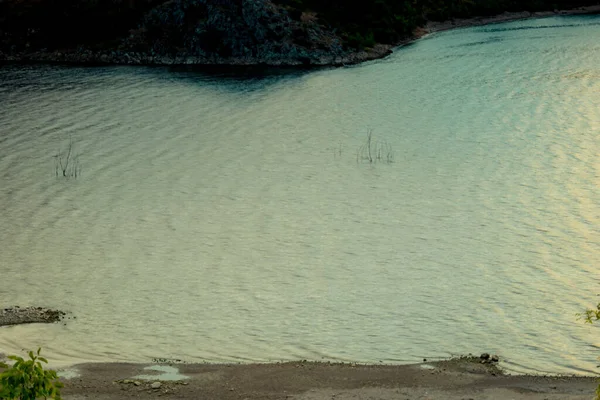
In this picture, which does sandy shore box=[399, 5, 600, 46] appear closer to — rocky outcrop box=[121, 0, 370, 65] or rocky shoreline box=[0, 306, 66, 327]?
rocky outcrop box=[121, 0, 370, 65]

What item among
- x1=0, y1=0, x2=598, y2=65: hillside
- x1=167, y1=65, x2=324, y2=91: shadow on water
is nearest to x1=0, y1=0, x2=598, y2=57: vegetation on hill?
x1=0, y1=0, x2=598, y2=65: hillside

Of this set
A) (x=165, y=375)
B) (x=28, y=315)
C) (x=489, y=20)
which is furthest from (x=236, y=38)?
(x=165, y=375)

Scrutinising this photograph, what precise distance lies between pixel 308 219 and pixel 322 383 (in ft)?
69.9

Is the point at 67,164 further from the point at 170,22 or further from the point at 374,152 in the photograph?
the point at 170,22

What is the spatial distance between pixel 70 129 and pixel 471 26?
278 ft

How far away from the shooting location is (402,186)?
52594 millimetres

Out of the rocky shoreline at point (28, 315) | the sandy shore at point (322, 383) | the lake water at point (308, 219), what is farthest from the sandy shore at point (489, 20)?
the sandy shore at point (322, 383)

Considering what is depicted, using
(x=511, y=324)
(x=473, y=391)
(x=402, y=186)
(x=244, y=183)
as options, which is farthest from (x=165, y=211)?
(x=473, y=391)

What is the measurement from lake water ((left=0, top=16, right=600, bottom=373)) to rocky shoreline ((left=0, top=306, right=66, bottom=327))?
80 cm

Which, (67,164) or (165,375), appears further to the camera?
(67,164)

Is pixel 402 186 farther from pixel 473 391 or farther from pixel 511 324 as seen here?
pixel 473 391

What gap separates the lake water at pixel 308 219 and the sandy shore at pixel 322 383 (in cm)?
169

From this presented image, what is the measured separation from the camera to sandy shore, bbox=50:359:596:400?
24688 mm

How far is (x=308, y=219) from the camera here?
46.7 meters
